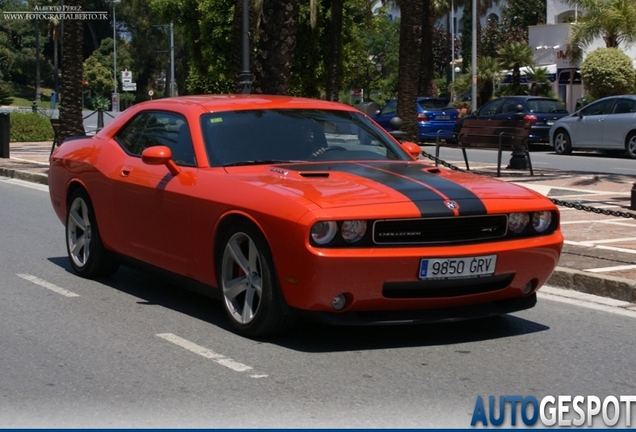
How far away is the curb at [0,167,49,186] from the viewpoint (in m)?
18.8

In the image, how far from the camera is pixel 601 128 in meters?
25.7

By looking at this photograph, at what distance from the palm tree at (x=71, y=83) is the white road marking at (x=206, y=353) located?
15364 millimetres

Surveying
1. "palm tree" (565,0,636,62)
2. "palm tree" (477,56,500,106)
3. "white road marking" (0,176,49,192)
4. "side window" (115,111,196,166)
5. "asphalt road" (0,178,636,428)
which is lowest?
"asphalt road" (0,178,636,428)

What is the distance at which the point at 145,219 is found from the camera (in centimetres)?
762

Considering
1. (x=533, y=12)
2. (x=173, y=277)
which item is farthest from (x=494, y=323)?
(x=533, y=12)

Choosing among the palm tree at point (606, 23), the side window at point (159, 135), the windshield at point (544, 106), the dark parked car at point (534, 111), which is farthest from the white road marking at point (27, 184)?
the palm tree at point (606, 23)

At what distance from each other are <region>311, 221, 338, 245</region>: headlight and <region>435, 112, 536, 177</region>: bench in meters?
12.0

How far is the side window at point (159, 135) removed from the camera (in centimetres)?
750

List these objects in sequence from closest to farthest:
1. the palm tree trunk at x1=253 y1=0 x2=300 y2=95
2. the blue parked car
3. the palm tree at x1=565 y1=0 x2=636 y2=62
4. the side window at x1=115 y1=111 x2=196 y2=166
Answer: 1. the side window at x1=115 y1=111 x2=196 y2=166
2. the palm tree trunk at x1=253 y1=0 x2=300 y2=95
3. the blue parked car
4. the palm tree at x1=565 y1=0 x2=636 y2=62

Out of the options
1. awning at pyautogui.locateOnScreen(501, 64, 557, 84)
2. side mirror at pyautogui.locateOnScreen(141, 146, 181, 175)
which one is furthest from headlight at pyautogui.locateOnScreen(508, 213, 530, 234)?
awning at pyautogui.locateOnScreen(501, 64, 557, 84)

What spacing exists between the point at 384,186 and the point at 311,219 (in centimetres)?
68

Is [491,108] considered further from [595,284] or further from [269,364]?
[269,364]

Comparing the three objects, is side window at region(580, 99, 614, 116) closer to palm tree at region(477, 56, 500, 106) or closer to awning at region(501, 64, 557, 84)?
awning at region(501, 64, 557, 84)

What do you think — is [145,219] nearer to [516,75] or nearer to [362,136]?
[362,136]
